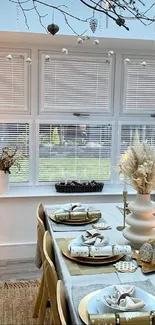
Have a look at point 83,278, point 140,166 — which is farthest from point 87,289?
point 140,166

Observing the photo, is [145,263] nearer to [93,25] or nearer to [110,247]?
[110,247]

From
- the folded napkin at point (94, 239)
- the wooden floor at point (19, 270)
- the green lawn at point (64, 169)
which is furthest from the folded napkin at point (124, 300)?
the green lawn at point (64, 169)

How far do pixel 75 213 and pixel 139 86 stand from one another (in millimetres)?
2033

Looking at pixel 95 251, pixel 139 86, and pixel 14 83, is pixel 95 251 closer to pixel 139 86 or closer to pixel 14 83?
pixel 14 83

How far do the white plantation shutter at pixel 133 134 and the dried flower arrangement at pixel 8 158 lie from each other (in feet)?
3.96

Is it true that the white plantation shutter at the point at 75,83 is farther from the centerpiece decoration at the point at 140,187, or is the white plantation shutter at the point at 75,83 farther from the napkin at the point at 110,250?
the napkin at the point at 110,250

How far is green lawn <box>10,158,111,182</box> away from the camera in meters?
3.97

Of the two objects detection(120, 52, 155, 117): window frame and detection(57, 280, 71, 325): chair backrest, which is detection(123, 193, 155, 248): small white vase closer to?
detection(57, 280, 71, 325): chair backrest

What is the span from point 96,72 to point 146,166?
218cm

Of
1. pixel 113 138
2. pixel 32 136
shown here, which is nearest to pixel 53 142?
pixel 32 136

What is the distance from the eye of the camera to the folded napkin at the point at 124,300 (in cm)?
140

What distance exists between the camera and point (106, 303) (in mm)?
1425

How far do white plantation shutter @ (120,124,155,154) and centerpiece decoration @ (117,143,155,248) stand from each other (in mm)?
1998

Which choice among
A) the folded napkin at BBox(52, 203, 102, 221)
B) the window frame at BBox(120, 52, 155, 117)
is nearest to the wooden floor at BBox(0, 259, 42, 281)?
the folded napkin at BBox(52, 203, 102, 221)
